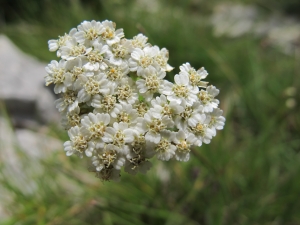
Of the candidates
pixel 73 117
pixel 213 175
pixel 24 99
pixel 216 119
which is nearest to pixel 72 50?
pixel 73 117

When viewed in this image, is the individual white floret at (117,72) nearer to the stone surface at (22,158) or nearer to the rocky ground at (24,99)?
the stone surface at (22,158)

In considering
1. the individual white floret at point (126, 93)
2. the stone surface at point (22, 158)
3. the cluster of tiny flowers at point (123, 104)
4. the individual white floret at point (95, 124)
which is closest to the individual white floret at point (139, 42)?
the cluster of tiny flowers at point (123, 104)

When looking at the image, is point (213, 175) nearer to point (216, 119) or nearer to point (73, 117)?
point (216, 119)

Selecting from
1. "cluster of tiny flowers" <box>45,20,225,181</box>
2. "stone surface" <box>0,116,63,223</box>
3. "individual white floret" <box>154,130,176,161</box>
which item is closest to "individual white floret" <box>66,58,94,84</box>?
"cluster of tiny flowers" <box>45,20,225,181</box>

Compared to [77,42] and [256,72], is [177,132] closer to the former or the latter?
[77,42]

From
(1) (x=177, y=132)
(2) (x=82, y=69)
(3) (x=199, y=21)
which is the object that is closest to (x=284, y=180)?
(1) (x=177, y=132)

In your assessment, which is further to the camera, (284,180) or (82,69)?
(284,180)

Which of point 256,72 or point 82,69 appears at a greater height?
point 256,72
